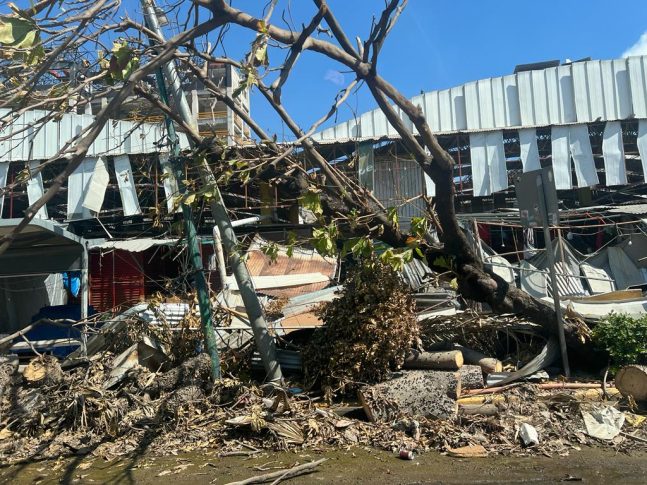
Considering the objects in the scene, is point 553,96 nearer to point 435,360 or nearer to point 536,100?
point 536,100

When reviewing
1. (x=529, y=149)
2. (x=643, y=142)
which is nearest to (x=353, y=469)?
(x=529, y=149)

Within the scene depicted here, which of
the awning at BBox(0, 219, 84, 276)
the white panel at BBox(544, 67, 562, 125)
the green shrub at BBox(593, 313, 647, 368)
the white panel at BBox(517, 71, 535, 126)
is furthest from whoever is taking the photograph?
the white panel at BBox(517, 71, 535, 126)

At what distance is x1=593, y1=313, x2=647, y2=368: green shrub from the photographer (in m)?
6.67

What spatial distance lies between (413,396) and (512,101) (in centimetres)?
1635

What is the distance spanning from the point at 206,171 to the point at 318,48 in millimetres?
2019

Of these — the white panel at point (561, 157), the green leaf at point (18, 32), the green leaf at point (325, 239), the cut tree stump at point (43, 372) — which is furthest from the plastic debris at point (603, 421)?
the white panel at point (561, 157)

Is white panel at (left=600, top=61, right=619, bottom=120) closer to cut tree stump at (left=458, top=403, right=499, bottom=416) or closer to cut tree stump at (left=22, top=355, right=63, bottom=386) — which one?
cut tree stump at (left=458, top=403, right=499, bottom=416)

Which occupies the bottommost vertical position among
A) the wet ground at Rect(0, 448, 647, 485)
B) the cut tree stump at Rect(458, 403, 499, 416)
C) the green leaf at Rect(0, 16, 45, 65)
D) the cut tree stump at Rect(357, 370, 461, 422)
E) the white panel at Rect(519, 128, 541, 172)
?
the wet ground at Rect(0, 448, 647, 485)

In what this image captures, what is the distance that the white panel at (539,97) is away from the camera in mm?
19266

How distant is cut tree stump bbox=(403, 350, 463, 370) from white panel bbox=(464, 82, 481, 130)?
46.9 feet

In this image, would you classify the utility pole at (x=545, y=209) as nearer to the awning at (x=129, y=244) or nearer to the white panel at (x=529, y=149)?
the awning at (x=129, y=244)

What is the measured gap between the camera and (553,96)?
766 inches

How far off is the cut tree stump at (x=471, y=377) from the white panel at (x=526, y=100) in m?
14.8

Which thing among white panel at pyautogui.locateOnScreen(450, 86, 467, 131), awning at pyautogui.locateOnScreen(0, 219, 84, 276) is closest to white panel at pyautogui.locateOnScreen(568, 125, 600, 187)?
white panel at pyautogui.locateOnScreen(450, 86, 467, 131)
